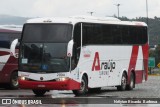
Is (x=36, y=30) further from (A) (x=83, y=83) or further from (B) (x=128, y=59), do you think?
(B) (x=128, y=59)

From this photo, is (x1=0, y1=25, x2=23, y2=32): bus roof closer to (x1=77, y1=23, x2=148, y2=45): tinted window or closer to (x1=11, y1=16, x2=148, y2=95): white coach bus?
(x1=11, y1=16, x2=148, y2=95): white coach bus

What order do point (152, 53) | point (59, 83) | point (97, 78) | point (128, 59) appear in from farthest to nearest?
point (152, 53)
point (128, 59)
point (97, 78)
point (59, 83)

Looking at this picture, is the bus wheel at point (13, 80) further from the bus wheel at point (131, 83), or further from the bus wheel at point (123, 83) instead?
the bus wheel at point (131, 83)

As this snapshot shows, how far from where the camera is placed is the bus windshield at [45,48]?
2350 centimetres

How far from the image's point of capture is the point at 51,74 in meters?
23.4

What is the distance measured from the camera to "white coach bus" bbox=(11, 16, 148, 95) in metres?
23.5

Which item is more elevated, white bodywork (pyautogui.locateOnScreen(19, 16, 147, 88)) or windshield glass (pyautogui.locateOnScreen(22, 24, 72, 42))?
windshield glass (pyautogui.locateOnScreen(22, 24, 72, 42))

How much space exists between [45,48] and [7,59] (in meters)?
7.22

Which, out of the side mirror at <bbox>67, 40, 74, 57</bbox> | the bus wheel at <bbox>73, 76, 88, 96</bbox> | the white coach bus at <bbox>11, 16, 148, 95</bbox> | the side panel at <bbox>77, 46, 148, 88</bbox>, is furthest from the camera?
the side panel at <bbox>77, 46, 148, 88</bbox>

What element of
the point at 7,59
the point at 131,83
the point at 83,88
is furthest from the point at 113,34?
the point at 7,59

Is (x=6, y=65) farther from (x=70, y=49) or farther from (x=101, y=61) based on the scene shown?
(x=70, y=49)

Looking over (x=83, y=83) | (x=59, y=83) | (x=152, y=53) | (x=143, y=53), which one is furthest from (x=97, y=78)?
(x=152, y=53)

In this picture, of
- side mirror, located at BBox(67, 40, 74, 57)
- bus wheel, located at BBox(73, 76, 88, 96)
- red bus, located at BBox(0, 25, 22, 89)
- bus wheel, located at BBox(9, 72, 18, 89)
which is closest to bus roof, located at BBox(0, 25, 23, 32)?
red bus, located at BBox(0, 25, 22, 89)

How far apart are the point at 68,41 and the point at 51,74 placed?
4.84 feet
